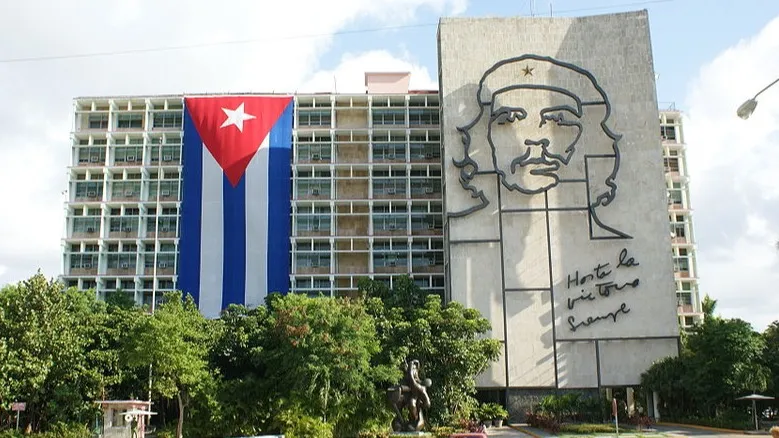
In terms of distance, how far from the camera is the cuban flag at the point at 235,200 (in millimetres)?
61500

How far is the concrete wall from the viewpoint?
171 ft

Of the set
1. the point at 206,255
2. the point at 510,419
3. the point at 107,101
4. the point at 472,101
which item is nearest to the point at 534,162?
the point at 472,101

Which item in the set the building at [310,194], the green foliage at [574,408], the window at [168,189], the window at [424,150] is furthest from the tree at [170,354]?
the window at [424,150]

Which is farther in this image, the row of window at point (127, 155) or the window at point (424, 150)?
the row of window at point (127, 155)

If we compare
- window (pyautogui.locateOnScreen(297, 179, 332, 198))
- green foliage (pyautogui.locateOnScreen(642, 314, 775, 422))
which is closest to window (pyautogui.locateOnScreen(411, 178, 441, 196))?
window (pyautogui.locateOnScreen(297, 179, 332, 198))

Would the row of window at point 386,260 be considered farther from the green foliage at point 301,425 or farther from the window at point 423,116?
the green foliage at point 301,425

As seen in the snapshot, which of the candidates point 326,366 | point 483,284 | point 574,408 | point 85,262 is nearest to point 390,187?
point 483,284

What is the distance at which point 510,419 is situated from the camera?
51156 mm

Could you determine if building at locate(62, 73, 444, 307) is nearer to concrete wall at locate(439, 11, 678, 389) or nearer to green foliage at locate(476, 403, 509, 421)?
concrete wall at locate(439, 11, 678, 389)

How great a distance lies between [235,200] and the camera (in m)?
62.8

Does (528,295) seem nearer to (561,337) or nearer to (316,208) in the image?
(561,337)

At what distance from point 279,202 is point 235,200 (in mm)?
3532

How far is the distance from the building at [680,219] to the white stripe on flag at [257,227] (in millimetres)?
35691

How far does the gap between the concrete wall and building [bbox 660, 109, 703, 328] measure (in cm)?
1678
